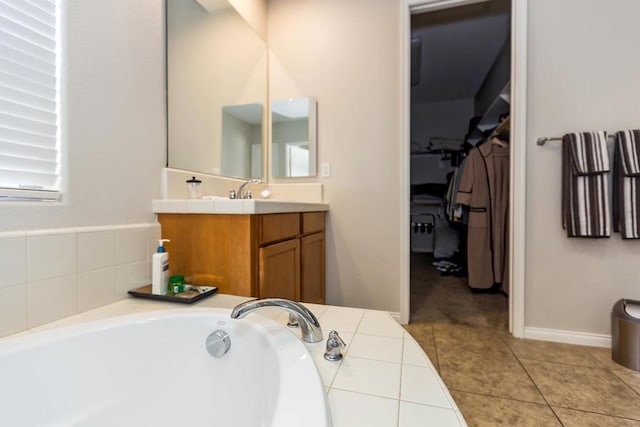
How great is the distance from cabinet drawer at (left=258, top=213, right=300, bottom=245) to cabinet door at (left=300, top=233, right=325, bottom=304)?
15cm

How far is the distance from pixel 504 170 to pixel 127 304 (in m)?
3.02

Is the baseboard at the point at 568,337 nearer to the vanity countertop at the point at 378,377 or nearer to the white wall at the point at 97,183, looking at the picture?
the vanity countertop at the point at 378,377

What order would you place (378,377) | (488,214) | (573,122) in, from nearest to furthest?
(378,377)
(573,122)
(488,214)

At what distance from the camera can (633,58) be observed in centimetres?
166

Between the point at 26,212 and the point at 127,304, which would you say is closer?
the point at 26,212

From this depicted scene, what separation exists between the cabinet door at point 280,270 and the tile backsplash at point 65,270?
1.76 feet

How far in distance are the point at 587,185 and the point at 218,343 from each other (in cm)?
207

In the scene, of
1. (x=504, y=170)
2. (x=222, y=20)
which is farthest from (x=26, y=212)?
(x=504, y=170)

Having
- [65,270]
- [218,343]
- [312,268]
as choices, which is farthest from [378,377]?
[312,268]

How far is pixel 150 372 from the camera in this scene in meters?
0.90

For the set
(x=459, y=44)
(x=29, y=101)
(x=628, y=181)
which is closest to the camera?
(x=29, y=101)

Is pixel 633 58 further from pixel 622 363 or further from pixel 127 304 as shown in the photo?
pixel 127 304

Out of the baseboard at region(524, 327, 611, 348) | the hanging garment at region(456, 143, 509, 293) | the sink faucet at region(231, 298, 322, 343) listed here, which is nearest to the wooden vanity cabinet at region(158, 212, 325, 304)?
the sink faucet at region(231, 298, 322, 343)

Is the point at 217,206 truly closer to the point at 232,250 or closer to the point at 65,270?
the point at 232,250
